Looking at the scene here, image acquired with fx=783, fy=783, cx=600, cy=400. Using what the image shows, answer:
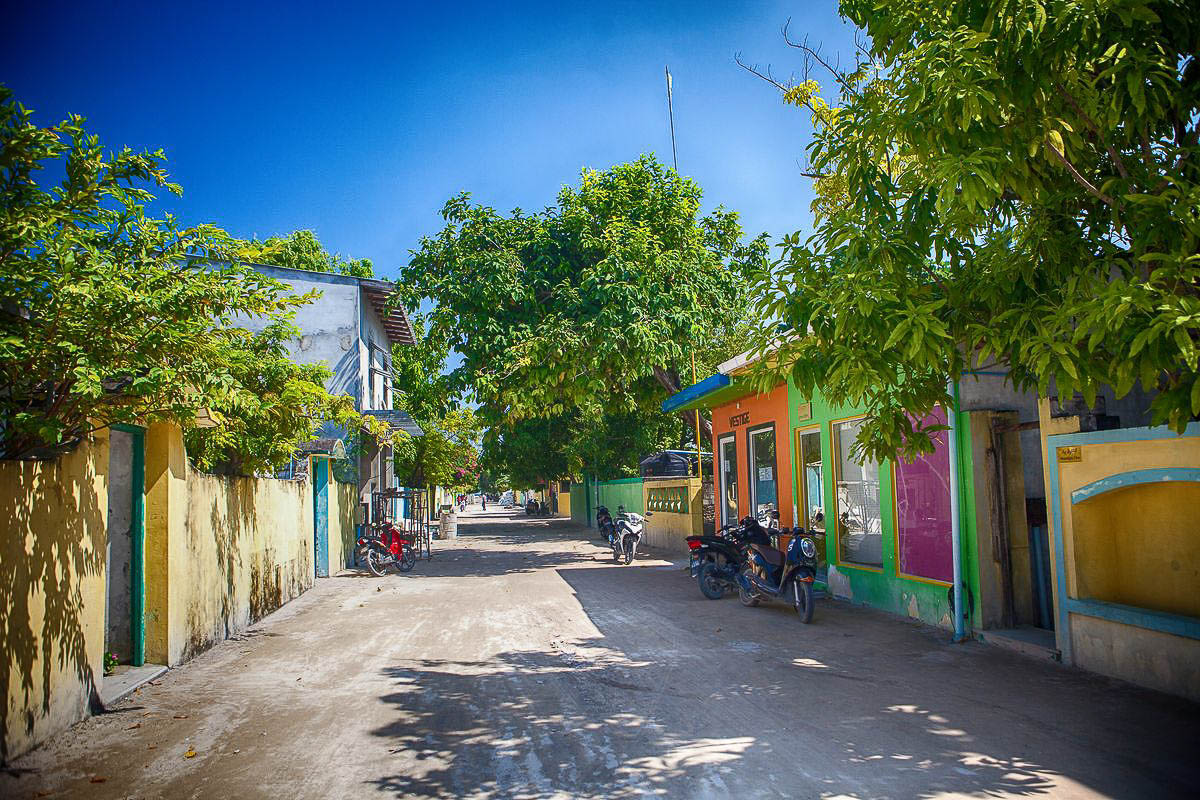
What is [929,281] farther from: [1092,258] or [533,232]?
[533,232]

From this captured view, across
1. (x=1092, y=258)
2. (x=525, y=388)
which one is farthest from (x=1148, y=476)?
(x=525, y=388)

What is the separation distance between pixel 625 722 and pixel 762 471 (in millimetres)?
9513

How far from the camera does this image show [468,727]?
17.9ft

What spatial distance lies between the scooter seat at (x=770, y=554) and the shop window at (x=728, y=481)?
5694 millimetres

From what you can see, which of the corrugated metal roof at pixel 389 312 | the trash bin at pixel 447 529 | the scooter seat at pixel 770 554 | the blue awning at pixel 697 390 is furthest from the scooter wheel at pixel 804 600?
the trash bin at pixel 447 529

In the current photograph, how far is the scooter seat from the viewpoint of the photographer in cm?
1027

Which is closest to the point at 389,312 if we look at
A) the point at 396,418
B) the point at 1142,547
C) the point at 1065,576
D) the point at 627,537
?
the point at 396,418

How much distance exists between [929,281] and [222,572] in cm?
789

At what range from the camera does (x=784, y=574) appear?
32.3 ft

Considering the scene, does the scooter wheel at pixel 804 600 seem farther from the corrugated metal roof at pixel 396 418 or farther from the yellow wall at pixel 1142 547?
the corrugated metal roof at pixel 396 418

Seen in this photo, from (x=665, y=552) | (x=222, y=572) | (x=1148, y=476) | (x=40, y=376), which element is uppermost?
(x=40, y=376)

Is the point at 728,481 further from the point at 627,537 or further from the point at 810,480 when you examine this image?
the point at 810,480

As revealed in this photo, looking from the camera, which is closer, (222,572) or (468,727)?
(468,727)

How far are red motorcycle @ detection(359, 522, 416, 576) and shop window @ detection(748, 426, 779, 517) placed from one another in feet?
24.2
